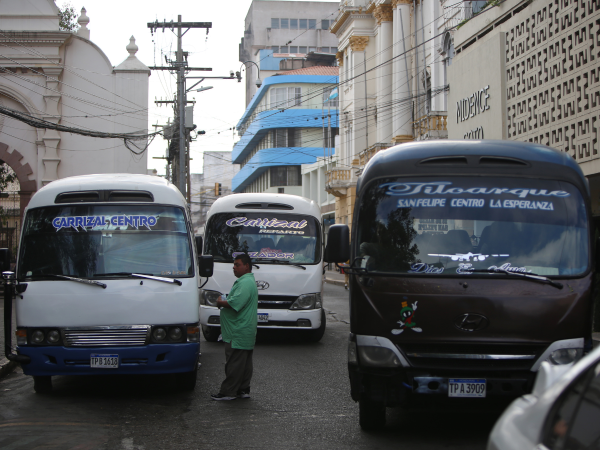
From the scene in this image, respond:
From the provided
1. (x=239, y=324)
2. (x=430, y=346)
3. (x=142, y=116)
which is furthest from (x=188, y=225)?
(x=142, y=116)

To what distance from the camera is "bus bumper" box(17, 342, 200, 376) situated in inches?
311

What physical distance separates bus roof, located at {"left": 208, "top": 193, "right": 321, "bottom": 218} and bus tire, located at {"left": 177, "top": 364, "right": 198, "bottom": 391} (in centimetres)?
507

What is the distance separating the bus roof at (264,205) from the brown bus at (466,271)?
21.0 feet

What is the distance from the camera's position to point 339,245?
23.5ft

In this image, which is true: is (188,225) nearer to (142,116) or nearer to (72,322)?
(72,322)

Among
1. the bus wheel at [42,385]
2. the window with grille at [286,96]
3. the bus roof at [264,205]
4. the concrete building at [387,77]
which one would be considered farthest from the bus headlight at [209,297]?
the window with grille at [286,96]

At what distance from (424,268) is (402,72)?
1201 inches

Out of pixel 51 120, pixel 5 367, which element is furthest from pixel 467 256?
pixel 51 120

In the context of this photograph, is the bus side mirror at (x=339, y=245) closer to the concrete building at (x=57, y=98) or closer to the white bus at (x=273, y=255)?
the white bus at (x=273, y=255)

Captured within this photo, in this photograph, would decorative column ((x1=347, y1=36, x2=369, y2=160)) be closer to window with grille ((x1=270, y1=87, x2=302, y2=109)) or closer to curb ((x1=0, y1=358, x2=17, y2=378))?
window with grille ((x1=270, y1=87, x2=302, y2=109))

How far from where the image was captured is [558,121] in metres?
15.5

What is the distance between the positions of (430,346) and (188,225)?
3.81 m

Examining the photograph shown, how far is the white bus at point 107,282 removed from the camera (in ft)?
26.1

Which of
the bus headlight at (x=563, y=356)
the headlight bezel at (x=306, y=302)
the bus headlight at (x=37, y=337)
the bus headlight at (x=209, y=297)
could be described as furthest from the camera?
the bus headlight at (x=209, y=297)
